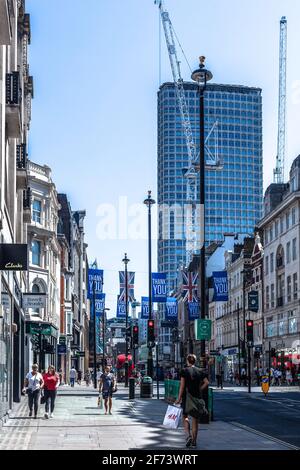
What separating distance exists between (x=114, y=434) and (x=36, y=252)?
4455 cm

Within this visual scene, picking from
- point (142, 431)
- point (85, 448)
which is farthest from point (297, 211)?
point (85, 448)

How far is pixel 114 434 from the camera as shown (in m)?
20.4

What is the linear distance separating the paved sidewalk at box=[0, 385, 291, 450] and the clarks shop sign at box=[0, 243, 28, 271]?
13.5 feet

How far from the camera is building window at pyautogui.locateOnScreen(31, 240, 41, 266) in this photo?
209 ft

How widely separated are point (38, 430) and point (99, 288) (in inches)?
1564

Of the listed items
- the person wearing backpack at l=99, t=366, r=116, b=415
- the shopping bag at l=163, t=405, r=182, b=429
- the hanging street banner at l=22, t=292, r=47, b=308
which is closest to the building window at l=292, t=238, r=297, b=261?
the hanging street banner at l=22, t=292, r=47, b=308

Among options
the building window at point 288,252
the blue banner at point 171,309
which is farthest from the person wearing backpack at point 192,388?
the building window at point 288,252

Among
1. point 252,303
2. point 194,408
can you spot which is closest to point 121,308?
point 252,303

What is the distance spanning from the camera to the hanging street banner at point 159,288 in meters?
48.7

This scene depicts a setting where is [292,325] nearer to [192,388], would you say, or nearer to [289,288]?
[289,288]

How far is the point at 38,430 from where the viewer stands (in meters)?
21.8

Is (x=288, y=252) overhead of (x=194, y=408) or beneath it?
overhead

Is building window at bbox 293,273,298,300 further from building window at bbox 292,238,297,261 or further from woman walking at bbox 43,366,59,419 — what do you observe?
woman walking at bbox 43,366,59,419

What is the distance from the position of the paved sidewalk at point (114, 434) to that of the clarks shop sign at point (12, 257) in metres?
4.11
